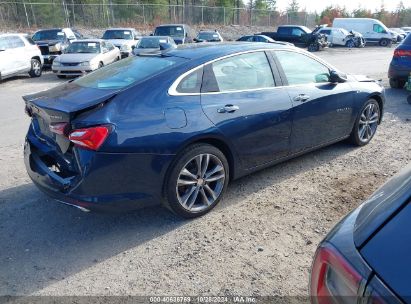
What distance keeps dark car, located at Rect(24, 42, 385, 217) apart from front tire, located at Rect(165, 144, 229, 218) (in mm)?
10

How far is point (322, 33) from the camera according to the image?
105 feet

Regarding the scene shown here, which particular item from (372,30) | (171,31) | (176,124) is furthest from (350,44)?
(176,124)

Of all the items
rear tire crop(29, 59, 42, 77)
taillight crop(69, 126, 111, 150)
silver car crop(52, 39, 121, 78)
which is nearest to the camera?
taillight crop(69, 126, 111, 150)

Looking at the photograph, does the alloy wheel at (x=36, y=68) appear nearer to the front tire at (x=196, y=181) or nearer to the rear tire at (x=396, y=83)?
the rear tire at (x=396, y=83)

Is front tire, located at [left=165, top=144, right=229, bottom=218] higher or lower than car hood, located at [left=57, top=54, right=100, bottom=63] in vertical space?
higher

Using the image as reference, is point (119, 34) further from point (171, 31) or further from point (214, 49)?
point (214, 49)

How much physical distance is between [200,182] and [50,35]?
56.1 ft

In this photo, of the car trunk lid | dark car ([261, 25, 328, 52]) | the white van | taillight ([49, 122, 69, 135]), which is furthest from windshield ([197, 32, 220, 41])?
taillight ([49, 122, 69, 135])

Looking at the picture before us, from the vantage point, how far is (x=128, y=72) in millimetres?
3883

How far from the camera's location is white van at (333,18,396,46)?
35.1 meters

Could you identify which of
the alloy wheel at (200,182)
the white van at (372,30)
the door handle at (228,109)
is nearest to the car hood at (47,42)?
the door handle at (228,109)

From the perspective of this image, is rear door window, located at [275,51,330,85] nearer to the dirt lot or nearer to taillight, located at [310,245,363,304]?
the dirt lot

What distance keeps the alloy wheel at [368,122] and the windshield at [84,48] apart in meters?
11.4

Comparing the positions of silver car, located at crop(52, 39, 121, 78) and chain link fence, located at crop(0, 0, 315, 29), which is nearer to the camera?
silver car, located at crop(52, 39, 121, 78)
